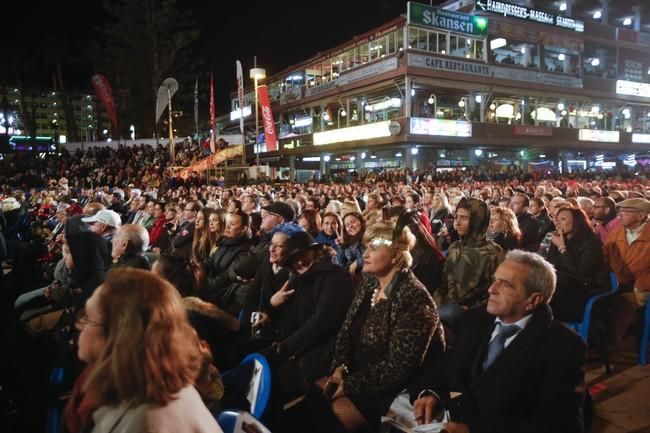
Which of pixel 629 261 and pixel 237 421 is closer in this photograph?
pixel 237 421

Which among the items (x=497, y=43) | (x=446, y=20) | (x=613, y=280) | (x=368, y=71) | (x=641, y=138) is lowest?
(x=613, y=280)

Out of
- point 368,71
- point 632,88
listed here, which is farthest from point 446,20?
point 632,88

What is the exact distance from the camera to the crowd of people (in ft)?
5.05

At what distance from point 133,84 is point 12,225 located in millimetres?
26663

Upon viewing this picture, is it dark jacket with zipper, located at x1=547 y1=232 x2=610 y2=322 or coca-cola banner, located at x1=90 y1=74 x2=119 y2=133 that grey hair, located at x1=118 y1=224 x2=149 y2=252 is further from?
coca-cola banner, located at x1=90 y1=74 x2=119 y2=133

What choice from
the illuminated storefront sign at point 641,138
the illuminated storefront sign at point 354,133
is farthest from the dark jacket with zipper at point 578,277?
the illuminated storefront sign at point 641,138

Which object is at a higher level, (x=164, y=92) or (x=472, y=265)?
(x=164, y=92)

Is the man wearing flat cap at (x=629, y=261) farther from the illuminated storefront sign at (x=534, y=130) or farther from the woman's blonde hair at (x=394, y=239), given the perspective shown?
the illuminated storefront sign at (x=534, y=130)

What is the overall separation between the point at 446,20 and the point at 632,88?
2069 centimetres

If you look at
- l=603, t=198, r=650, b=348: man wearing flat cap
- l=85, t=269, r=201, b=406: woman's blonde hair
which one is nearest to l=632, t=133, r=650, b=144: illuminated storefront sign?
l=603, t=198, r=650, b=348: man wearing flat cap

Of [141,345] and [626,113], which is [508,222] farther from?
[626,113]

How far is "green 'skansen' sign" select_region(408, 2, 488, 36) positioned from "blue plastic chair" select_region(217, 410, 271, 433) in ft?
88.8

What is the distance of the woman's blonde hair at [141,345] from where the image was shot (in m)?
1.43

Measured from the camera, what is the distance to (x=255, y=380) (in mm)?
2477
